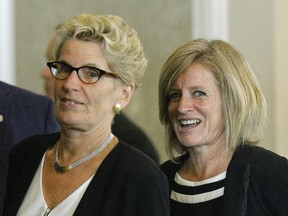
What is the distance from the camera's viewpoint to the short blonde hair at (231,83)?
8.07 feet

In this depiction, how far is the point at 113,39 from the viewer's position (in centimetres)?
210

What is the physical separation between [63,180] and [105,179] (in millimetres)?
171

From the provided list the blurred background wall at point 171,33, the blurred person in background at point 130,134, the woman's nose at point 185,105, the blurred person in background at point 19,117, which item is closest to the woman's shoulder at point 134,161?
the woman's nose at point 185,105

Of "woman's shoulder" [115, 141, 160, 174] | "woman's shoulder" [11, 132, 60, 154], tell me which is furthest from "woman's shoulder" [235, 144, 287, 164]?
"woman's shoulder" [11, 132, 60, 154]

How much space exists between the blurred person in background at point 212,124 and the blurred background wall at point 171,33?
1553 mm

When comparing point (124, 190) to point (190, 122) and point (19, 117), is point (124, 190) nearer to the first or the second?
point (190, 122)

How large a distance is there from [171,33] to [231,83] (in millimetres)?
2067

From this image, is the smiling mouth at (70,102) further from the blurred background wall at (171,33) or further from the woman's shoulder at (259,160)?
the blurred background wall at (171,33)

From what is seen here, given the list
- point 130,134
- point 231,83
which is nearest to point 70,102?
point 231,83

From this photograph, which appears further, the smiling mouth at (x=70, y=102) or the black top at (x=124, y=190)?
the smiling mouth at (x=70, y=102)

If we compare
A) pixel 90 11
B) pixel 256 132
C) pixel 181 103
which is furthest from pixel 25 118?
pixel 90 11

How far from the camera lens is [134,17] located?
4.44 metres

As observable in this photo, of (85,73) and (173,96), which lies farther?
(173,96)

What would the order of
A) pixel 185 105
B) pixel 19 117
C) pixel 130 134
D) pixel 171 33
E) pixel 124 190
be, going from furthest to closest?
pixel 171 33
pixel 130 134
pixel 19 117
pixel 185 105
pixel 124 190
